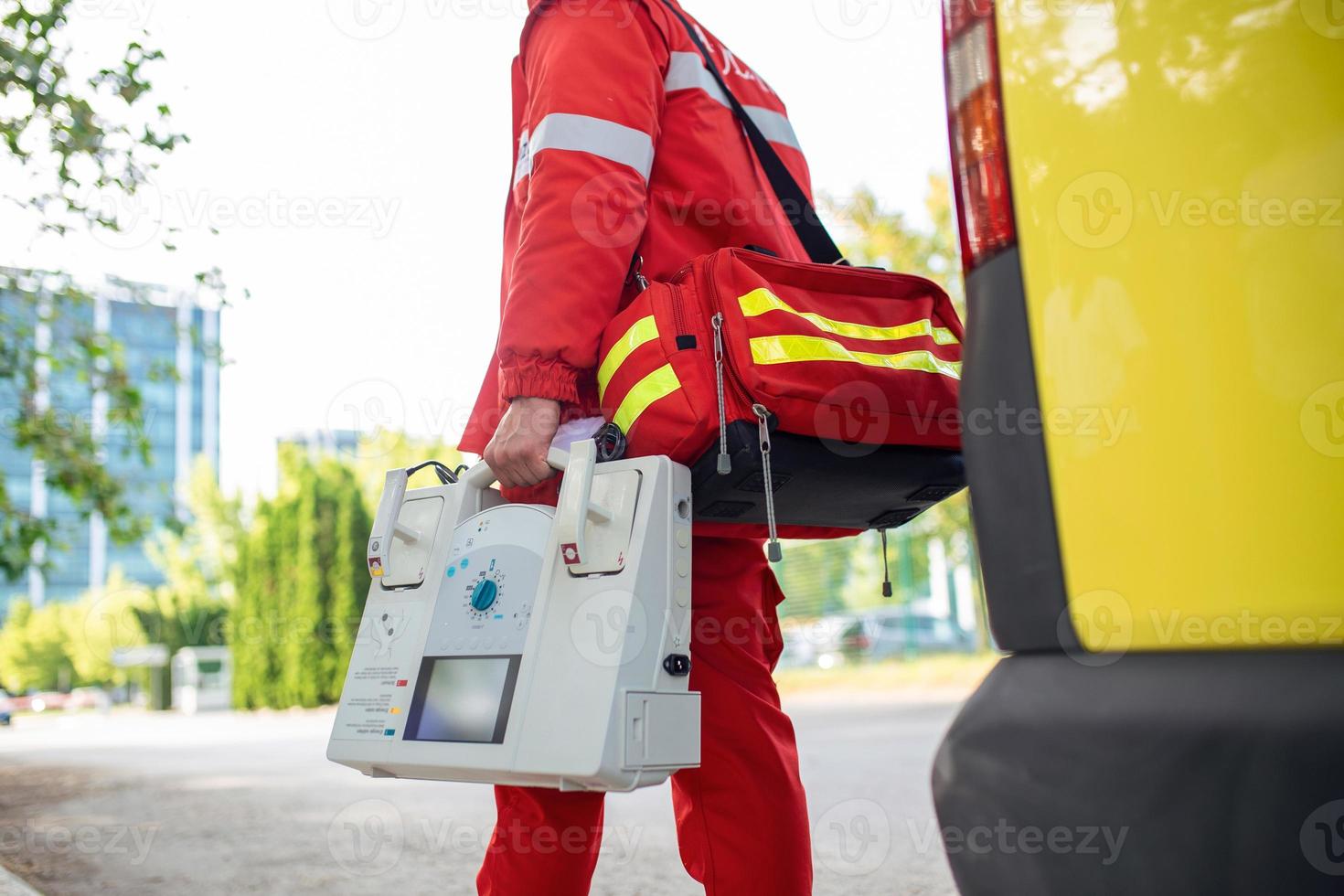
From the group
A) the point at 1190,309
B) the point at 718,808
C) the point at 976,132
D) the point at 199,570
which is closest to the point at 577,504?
the point at 718,808

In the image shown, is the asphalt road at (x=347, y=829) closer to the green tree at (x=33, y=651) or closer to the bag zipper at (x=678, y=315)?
the bag zipper at (x=678, y=315)

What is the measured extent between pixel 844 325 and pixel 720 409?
0.32m

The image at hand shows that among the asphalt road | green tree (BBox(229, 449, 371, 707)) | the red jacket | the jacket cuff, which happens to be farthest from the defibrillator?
green tree (BBox(229, 449, 371, 707))

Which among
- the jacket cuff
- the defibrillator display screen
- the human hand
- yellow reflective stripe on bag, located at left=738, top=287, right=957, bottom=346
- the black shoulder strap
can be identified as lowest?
the defibrillator display screen

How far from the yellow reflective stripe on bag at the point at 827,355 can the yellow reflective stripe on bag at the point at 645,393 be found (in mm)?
140

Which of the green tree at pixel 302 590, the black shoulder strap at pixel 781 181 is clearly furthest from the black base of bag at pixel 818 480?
the green tree at pixel 302 590

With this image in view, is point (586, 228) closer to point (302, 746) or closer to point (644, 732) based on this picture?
point (644, 732)

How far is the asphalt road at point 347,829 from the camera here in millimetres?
3742

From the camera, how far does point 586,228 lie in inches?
73.3

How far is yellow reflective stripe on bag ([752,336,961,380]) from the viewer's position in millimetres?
1732

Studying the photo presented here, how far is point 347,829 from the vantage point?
196 inches

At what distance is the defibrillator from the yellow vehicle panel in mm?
777

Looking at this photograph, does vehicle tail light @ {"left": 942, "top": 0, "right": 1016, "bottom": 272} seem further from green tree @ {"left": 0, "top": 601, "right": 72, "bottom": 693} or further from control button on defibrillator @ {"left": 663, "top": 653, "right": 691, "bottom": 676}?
green tree @ {"left": 0, "top": 601, "right": 72, "bottom": 693}

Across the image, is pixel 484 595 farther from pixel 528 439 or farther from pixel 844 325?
pixel 844 325
